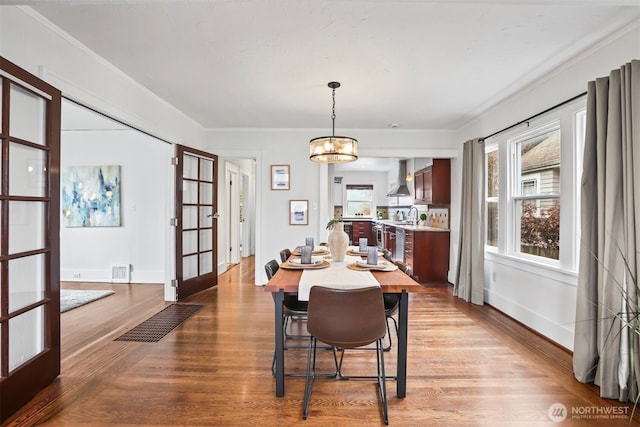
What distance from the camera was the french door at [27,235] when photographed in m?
1.78

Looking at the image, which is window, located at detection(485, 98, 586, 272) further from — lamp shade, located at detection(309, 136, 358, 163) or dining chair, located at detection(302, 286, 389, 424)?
dining chair, located at detection(302, 286, 389, 424)

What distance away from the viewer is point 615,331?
2002 millimetres

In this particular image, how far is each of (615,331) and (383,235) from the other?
17.8ft

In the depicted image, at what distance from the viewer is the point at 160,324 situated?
3221mm

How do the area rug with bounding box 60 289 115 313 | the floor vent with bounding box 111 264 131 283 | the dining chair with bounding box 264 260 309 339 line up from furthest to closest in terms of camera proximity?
the floor vent with bounding box 111 264 131 283
the area rug with bounding box 60 289 115 313
the dining chair with bounding box 264 260 309 339

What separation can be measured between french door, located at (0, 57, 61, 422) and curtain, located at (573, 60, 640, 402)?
11.9 feet

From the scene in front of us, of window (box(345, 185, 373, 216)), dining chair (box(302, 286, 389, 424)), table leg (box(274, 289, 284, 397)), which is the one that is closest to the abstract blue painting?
table leg (box(274, 289, 284, 397))

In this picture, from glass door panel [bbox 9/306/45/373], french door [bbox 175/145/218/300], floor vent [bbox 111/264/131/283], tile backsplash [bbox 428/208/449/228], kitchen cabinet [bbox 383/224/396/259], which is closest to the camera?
glass door panel [bbox 9/306/45/373]

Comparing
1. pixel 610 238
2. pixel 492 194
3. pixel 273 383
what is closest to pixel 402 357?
pixel 273 383

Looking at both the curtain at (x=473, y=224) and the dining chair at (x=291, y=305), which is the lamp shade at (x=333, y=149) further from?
the curtain at (x=473, y=224)

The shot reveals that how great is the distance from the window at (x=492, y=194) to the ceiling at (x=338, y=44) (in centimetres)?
78

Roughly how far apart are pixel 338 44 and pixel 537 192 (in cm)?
258

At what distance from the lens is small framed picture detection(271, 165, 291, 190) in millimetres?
4914

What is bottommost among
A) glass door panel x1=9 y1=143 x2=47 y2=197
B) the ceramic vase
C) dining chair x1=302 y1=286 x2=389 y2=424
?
dining chair x1=302 y1=286 x2=389 y2=424
